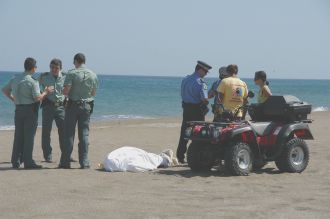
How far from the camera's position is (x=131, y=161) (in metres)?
9.24

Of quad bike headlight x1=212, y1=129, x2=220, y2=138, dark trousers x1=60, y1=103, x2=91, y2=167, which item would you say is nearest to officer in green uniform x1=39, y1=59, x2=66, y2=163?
dark trousers x1=60, y1=103, x2=91, y2=167

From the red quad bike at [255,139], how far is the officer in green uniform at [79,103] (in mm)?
1618

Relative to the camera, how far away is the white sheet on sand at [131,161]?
30.0 ft

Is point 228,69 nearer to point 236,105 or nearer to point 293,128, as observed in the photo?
point 236,105

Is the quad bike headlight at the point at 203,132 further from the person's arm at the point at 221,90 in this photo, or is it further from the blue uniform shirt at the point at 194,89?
the blue uniform shirt at the point at 194,89

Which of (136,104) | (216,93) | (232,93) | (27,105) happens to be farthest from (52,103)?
(136,104)

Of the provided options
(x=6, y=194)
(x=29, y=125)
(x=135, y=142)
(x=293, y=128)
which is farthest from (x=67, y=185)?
(x=135, y=142)

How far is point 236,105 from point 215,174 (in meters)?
1.13

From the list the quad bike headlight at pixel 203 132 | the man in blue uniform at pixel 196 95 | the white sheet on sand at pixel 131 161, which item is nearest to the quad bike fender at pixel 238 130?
the quad bike headlight at pixel 203 132

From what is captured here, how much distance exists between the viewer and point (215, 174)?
8.98 metres

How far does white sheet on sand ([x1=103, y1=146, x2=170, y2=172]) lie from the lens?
9.15 metres

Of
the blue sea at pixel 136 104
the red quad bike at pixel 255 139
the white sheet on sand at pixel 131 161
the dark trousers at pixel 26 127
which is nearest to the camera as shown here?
the red quad bike at pixel 255 139

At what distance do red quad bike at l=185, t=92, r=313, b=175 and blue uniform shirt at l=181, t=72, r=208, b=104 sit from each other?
74 centimetres

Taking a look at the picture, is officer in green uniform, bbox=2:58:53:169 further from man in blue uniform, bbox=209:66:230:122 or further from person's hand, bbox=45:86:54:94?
man in blue uniform, bbox=209:66:230:122
